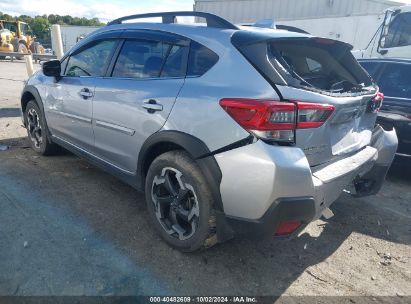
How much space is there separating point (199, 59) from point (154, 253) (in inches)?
60.5

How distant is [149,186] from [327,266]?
1.55 metres

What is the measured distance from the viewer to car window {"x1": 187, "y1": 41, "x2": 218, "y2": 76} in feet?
8.34

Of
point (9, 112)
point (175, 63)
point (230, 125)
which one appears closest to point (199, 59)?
point (175, 63)

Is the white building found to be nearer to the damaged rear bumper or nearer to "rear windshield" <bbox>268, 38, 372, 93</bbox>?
"rear windshield" <bbox>268, 38, 372, 93</bbox>

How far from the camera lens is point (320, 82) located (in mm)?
2652

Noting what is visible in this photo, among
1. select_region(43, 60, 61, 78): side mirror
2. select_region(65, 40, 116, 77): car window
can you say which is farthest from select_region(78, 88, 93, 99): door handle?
select_region(43, 60, 61, 78): side mirror

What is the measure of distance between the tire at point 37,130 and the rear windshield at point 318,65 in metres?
A: 3.30

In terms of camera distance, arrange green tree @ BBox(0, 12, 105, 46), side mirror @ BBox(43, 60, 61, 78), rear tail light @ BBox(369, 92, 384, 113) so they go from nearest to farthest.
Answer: rear tail light @ BBox(369, 92, 384, 113) < side mirror @ BBox(43, 60, 61, 78) < green tree @ BBox(0, 12, 105, 46)

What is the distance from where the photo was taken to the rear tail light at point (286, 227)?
2.29 meters

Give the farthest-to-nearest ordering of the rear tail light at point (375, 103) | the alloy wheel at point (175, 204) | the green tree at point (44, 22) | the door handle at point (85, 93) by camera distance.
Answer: the green tree at point (44, 22)
the door handle at point (85, 93)
the rear tail light at point (375, 103)
the alloy wheel at point (175, 204)

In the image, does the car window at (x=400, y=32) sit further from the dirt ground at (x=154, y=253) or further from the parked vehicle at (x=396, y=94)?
the dirt ground at (x=154, y=253)

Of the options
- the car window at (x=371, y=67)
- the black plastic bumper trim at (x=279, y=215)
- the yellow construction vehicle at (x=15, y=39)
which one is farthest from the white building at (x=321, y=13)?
the yellow construction vehicle at (x=15, y=39)

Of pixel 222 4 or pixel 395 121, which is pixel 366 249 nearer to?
pixel 395 121

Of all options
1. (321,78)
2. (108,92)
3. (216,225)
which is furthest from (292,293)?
(108,92)
